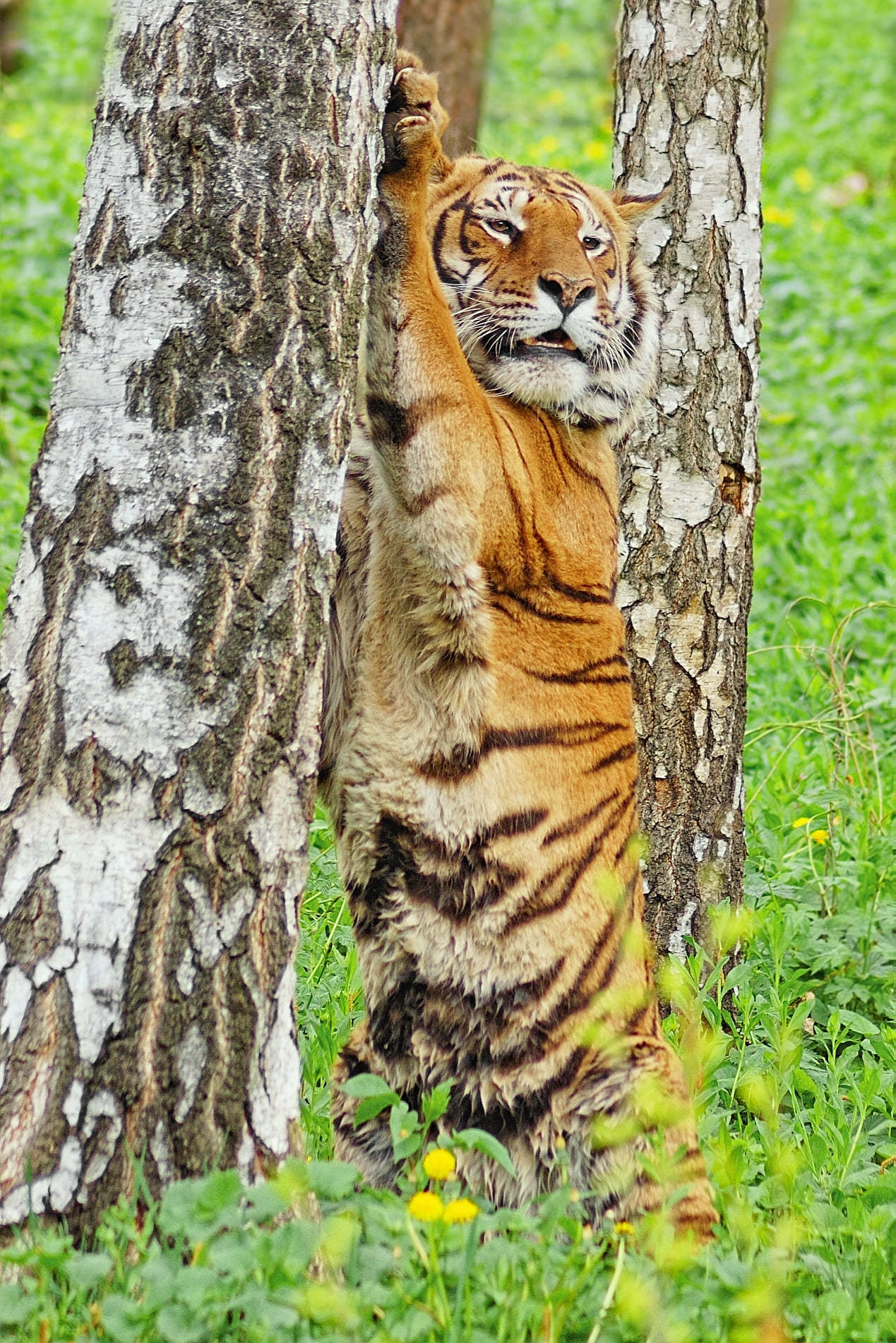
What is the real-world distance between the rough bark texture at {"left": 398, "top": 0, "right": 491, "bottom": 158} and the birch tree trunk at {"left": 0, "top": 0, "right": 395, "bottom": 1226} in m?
4.72

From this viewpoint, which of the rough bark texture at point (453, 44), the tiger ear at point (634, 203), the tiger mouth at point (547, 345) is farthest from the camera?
the rough bark texture at point (453, 44)

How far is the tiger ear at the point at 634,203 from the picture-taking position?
349 cm

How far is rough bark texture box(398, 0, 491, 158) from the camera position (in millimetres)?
6797

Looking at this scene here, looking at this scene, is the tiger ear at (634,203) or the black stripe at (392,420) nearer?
the black stripe at (392,420)

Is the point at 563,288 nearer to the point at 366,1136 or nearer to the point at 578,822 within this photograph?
the point at 578,822

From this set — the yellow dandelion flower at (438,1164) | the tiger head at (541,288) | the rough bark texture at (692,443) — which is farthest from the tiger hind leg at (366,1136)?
the tiger head at (541,288)

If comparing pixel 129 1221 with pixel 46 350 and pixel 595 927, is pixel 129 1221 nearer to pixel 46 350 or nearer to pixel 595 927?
pixel 595 927

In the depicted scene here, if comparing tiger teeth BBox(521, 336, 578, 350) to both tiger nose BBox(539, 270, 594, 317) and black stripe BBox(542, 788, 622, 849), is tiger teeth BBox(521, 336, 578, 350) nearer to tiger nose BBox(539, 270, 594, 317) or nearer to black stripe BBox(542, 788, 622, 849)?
tiger nose BBox(539, 270, 594, 317)

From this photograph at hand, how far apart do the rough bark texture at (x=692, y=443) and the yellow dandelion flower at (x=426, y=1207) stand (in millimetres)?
1834

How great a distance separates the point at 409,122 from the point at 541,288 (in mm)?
705

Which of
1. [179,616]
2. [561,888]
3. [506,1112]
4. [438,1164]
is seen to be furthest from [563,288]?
[438,1164]

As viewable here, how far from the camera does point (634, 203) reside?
11.5 feet

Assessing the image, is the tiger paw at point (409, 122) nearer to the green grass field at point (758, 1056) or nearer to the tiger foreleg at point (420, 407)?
the tiger foreleg at point (420, 407)

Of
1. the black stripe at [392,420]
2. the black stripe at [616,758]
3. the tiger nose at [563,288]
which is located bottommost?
the black stripe at [616,758]
